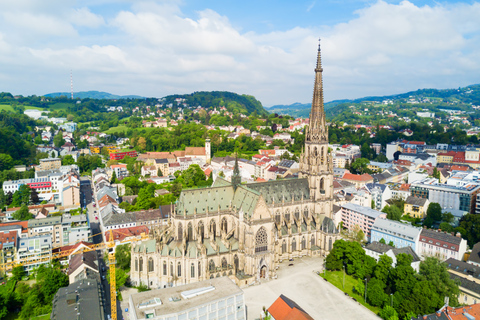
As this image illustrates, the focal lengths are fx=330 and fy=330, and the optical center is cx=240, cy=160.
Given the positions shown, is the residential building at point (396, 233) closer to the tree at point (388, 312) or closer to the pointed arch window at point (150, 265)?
the tree at point (388, 312)

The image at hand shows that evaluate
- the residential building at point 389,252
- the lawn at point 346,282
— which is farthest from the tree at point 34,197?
the residential building at point 389,252

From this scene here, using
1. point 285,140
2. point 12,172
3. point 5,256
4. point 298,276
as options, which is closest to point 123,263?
point 5,256

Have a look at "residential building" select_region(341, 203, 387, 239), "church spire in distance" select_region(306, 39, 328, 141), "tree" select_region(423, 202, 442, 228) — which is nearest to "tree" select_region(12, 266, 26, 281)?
"church spire in distance" select_region(306, 39, 328, 141)

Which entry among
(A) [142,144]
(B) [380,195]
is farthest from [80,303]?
(A) [142,144]

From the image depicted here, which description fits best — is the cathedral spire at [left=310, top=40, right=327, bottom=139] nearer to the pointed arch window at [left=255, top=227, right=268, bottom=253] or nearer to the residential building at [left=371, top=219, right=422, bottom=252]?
the pointed arch window at [left=255, top=227, right=268, bottom=253]

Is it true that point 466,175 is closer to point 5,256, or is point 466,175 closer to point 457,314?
point 457,314
